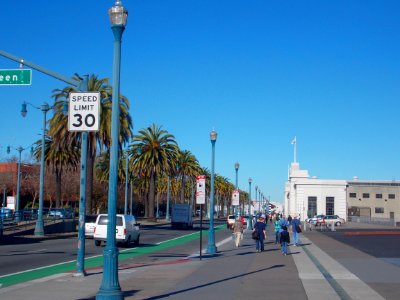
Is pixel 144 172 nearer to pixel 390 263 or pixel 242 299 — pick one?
pixel 390 263

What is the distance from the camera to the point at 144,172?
66438 millimetres

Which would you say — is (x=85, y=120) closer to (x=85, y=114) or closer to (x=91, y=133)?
(x=85, y=114)

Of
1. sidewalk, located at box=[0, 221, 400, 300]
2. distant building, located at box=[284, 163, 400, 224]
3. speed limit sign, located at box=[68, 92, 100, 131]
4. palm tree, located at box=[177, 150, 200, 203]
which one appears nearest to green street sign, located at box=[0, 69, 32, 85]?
speed limit sign, located at box=[68, 92, 100, 131]

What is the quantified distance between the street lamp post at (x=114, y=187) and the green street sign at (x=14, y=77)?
721cm

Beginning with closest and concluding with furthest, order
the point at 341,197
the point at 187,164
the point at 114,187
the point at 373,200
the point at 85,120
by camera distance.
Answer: the point at 114,187, the point at 85,120, the point at 187,164, the point at 341,197, the point at 373,200

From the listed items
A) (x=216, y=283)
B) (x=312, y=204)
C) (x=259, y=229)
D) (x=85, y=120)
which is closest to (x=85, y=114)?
(x=85, y=120)

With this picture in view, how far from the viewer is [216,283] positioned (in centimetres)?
1534

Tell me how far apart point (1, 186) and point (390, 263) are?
56.5 metres

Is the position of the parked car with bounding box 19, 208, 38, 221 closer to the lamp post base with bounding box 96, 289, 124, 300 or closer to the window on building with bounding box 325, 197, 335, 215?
the lamp post base with bounding box 96, 289, 124, 300

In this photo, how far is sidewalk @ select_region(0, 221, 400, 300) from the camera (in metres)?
13.1

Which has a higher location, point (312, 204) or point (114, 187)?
point (114, 187)

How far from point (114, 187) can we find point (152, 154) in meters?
54.2

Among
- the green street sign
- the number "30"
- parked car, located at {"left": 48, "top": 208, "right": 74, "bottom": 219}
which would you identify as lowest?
parked car, located at {"left": 48, "top": 208, "right": 74, "bottom": 219}

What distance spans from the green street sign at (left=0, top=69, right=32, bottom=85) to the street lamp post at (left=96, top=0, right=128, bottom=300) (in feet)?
23.6
